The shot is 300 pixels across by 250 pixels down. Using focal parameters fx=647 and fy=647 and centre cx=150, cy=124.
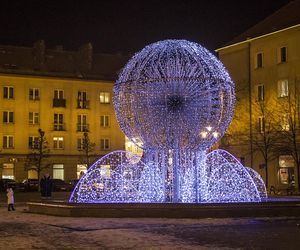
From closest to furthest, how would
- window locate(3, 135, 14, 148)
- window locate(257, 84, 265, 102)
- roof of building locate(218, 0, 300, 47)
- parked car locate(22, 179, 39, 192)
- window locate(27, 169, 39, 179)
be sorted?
roof of building locate(218, 0, 300, 47), window locate(257, 84, 265, 102), parked car locate(22, 179, 39, 192), window locate(3, 135, 14, 148), window locate(27, 169, 39, 179)

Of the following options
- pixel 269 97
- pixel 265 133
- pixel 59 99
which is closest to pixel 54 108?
pixel 59 99

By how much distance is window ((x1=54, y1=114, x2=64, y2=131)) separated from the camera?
6775 cm

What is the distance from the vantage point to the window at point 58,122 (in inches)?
2667

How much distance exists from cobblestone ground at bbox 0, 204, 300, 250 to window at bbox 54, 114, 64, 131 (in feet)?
152

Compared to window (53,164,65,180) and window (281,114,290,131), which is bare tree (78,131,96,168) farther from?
window (281,114,290,131)

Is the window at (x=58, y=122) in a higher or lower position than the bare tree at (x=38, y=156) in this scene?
higher

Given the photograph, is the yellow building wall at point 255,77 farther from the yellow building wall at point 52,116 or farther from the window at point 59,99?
the window at point 59,99

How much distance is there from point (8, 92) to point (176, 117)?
4518cm

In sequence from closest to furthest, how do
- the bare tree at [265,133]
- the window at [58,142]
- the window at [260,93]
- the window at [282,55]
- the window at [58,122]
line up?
the bare tree at [265,133] < the window at [282,55] < the window at [260,93] < the window at [58,142] < the window at [58,122]

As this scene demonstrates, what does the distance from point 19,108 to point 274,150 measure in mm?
29432

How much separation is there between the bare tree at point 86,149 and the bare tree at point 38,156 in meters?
3.76

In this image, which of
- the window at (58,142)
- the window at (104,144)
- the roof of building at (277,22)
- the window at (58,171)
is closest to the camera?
the roof of building at (277,22)

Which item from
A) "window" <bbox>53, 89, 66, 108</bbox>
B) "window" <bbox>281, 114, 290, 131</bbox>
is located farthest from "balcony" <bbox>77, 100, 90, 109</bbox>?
"window" <bbox>281, 114, 290, 131</bbox>

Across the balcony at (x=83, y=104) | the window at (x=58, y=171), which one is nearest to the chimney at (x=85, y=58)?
the balcony at (x=83, y=104)
